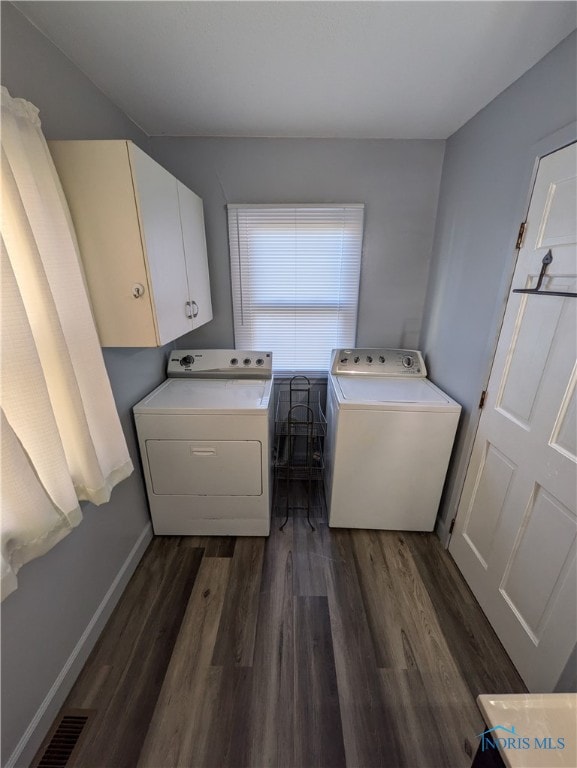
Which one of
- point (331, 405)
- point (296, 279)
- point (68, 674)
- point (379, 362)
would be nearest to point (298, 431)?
point (331, 405)

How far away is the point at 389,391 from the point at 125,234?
157 cm

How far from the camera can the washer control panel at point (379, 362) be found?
2.11 metres

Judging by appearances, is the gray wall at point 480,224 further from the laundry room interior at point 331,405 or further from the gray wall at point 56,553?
the gray wall at point 56,553

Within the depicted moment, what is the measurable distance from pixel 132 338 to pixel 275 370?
124cm

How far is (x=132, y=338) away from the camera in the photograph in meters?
1.29

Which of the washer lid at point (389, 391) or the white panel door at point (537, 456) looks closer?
the white panel door at point (537, 456)

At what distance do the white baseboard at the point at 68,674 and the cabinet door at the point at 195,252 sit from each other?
1430 mm

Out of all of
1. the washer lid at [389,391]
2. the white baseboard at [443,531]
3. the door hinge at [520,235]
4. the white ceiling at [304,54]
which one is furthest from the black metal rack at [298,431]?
the white ceiling at [304,54]

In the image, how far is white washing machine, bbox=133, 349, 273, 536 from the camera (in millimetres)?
1605

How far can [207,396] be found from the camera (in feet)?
5.77

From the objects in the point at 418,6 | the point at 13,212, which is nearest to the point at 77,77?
the point at 13,212

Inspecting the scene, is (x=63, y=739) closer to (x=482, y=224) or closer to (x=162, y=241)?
(x=162, y=241)

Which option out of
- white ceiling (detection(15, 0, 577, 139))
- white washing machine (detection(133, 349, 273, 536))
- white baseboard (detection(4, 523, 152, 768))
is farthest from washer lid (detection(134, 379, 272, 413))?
white ceiling (detection(15, 0, 577, 139))

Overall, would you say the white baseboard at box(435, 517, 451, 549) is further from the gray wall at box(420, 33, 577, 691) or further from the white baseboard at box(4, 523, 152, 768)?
the white baseboard at box(4, 523, 152, 768)
